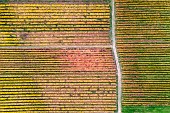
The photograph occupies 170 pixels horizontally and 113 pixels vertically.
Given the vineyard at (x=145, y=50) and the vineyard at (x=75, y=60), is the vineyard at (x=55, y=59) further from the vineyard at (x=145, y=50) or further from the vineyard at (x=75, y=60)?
the vineyard at (x=145, y=50)

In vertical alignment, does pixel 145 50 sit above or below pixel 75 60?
above

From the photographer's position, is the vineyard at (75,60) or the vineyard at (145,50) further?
the vineyard at (145,50)

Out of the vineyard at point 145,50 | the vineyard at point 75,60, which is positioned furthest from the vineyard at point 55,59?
the vineyard at point 145,50

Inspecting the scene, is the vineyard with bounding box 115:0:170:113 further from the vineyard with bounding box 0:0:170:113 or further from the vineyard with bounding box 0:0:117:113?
the vineyard with bounding box 0:0:117:113

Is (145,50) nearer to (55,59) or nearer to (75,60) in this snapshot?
(75,60)

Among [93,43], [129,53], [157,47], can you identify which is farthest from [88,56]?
[157,47]

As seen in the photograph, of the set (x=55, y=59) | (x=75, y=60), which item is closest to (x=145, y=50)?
(x=75, y=60)

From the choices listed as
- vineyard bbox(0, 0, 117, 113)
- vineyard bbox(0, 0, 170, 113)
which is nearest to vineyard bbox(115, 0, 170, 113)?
vineyard bbox(0, 0, 170, 113)

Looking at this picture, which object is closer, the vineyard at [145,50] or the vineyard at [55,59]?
the vineyard at [55,59]

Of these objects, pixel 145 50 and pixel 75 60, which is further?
pixel 145 50

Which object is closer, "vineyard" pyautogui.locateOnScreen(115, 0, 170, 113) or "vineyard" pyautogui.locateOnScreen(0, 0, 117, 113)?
"vineyard" pyautogui.locateOnScreen(0, 0, 117, 113)

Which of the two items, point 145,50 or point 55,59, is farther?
point 145,50

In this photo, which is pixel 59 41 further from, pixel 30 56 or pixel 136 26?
pixel 136 26
